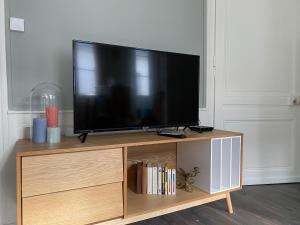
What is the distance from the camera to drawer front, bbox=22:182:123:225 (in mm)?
1267

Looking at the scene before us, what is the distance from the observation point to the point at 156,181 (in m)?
1.89

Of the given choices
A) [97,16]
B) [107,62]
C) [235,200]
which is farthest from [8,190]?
[235,200]

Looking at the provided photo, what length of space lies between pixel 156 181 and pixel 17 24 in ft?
4.77

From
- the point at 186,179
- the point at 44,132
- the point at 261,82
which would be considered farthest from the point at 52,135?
the point at 261,82

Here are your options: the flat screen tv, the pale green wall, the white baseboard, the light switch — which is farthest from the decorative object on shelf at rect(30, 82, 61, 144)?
the white baseboard

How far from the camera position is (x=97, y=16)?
6.26ft

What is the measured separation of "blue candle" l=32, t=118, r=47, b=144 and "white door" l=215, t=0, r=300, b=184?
1.65m

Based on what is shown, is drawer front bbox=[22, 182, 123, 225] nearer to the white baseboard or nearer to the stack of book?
the stack of book

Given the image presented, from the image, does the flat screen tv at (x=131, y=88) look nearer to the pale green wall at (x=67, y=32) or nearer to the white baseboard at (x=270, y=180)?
the pale green wall at (x=67, y=32)

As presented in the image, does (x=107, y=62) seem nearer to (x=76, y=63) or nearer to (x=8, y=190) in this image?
(x=76, y=63)

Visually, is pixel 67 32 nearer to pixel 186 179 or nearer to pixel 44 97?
pixel 44 97

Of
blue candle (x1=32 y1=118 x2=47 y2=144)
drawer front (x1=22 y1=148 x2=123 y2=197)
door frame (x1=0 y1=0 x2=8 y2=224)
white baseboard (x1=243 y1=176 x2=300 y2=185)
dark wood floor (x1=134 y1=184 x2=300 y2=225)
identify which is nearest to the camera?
drawer front (x1=22 y1=148 x2=123 y2=197)

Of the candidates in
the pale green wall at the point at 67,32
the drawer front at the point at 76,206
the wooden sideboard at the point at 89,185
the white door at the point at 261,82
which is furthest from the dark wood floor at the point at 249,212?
the pale green wall at the point at 67,32

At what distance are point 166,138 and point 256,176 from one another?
59.3 inches
